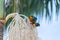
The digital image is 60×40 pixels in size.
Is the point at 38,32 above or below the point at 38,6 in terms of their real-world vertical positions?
below

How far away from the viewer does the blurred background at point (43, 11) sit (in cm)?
206

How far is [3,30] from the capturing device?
6.82 feet

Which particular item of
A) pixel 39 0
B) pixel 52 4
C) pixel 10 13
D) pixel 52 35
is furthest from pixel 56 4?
pixel 10 13

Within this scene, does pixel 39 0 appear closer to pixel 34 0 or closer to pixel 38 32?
pixel 34 0

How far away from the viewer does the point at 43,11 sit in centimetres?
209

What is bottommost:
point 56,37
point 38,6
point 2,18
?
point 56,37

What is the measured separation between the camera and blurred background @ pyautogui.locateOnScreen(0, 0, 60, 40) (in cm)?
206

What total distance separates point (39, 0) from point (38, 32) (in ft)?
1.24

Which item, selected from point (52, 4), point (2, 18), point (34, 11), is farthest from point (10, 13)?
point (52, 4)

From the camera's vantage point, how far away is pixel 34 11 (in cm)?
208

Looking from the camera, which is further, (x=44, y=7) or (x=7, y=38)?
(x=44, y=7)

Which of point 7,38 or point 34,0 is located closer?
point 7,38

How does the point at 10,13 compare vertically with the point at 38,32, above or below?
above

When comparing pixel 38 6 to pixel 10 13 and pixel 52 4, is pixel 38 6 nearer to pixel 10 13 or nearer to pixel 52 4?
pixel 52 4
